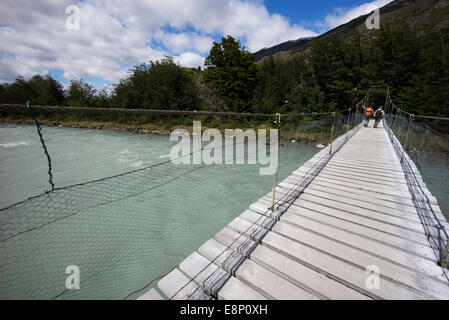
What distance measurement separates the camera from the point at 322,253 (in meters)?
1.48

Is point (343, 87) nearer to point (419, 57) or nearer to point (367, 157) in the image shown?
point (419, 57)

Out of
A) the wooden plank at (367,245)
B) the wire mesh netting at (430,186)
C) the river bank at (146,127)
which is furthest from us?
the river bank at (146,127)

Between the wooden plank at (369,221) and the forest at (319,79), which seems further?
the forest at (319,79)

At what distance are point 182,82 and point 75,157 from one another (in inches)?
632

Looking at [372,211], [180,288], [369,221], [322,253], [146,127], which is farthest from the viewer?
[146,127]

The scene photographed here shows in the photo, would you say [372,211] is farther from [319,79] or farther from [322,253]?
[319,79]

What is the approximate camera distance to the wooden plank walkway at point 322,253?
1208 mm

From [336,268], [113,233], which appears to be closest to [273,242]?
[336,268]

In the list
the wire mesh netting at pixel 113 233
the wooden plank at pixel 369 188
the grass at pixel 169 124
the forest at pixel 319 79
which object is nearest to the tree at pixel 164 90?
the forest at pixel 319 79

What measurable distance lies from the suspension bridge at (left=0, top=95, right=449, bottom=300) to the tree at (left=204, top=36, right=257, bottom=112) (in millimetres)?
15464

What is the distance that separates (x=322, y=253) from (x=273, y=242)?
0.42m

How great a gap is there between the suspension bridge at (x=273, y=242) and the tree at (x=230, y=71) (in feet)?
50.7

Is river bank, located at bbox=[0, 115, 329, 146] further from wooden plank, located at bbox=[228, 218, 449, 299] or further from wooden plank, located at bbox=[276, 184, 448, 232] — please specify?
wooden plank, located at bbox=[228, 218, 449, 299]

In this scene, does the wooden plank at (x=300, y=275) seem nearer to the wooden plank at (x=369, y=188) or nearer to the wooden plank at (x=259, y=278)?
the wooden plank at (x=259, y=278)
